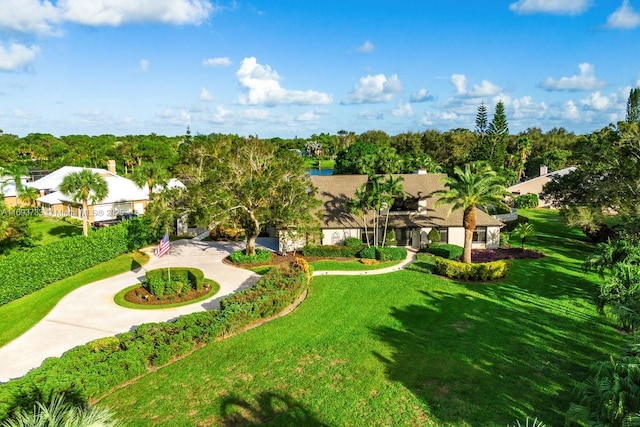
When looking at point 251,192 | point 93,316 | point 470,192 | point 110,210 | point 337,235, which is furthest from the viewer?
point 110,210

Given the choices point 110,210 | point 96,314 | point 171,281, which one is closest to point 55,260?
point 96,314

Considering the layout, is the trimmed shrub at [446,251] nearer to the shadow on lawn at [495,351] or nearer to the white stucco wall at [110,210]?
the shadow on lawn at [495,351]

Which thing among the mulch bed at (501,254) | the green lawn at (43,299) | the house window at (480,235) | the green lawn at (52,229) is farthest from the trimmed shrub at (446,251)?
the green lawn at (52,229)

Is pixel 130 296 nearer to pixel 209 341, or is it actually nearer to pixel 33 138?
pixel 209 341

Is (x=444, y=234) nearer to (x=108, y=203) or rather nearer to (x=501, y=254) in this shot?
(x=501, y=254)

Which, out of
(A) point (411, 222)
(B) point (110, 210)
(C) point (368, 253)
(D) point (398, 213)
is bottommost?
(C) point (368, 253)

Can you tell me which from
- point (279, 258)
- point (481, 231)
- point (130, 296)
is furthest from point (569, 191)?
point (130, 296)

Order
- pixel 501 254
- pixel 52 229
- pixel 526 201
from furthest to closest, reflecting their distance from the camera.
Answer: pixel 526 201 < pixel 52 229 < pixel 501 254
